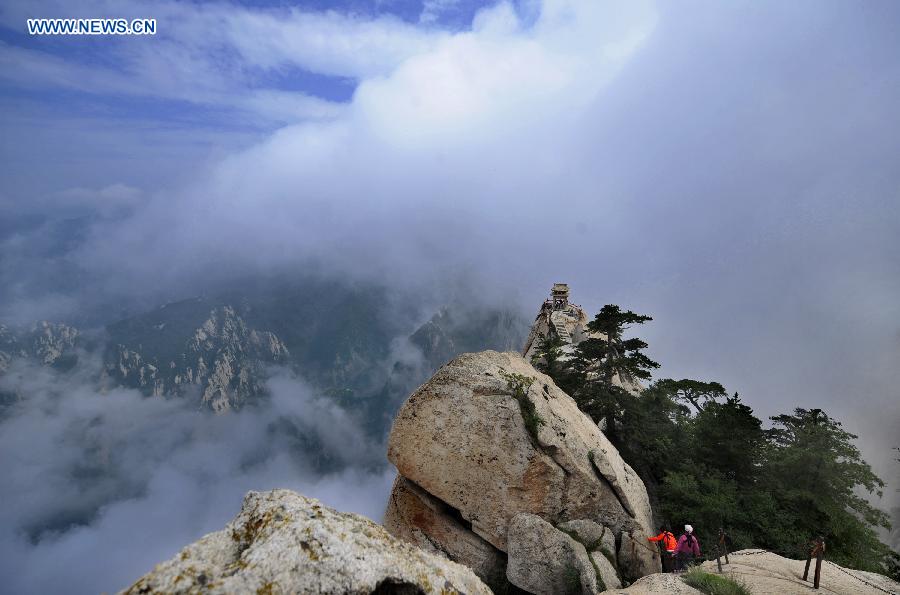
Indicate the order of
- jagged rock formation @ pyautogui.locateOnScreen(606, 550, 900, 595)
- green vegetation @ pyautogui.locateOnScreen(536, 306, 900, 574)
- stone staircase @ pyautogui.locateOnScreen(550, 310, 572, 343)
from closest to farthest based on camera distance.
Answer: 1. jagged rock formation @ pyautogui.locateOnScreen(606, 550, 900, 595)
2. green vegetation @ pyautogui.locateOnScreen(536, 306, 900, 574)
3. stone staircase @ pyautogui.locateOnScreen(550, 310, 572, 343)

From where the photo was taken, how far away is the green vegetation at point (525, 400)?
2083 cm

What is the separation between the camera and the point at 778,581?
46.3 feet

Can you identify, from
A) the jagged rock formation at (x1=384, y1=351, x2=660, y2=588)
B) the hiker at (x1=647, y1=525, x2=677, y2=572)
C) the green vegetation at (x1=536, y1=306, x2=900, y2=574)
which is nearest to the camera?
the hiker at (x1=647, y1=525, x2=677, y2=572)

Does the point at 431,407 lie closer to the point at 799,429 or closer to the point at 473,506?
the point at 473,506

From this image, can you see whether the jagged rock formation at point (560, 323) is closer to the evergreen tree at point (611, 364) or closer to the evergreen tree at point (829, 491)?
the evergreen tree at point (611, 364)

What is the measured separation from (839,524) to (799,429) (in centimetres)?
674

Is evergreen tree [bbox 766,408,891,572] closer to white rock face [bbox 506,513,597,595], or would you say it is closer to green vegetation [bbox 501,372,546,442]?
white rock face [bbox 506,513,597,595]

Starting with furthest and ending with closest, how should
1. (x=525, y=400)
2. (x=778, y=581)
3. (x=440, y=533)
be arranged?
(x=525, y=400)
(x=440, y=533)
(x=778, y=581)

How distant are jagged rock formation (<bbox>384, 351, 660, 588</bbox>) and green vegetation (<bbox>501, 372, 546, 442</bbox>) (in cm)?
5

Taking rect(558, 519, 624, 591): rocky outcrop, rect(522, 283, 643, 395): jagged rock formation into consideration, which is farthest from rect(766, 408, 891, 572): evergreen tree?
rect(522, 283, 643, 395): jagged rock formation

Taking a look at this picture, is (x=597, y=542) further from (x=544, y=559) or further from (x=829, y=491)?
(x=829, y=491)

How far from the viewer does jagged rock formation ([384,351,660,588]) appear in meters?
20.2

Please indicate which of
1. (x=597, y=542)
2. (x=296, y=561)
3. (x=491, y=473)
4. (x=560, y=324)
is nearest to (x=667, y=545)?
(x=597, y=542)

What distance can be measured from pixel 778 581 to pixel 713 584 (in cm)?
316
